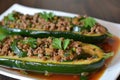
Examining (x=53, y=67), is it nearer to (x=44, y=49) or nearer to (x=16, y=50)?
(x=44, y=49)

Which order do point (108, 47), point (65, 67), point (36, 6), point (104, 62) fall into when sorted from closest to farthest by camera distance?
1. point (65, 67)
2. point (104, 62)
3. point (108, 47)
4. point (36, 6)

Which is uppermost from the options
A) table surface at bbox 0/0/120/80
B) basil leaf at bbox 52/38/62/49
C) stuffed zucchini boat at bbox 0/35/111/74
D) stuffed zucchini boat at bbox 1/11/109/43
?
table surface at bbox 0/0/120/80

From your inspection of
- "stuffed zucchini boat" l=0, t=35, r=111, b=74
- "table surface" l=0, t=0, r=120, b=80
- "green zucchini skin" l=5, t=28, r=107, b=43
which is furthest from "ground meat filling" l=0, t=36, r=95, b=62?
"table surface" l=0, t=0, r=120, b=80

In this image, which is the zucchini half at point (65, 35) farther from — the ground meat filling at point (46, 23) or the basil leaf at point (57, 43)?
the basil leaf at point (57, 43)

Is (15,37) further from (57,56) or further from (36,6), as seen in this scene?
(36,6)

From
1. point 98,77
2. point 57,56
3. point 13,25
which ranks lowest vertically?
point 98,77

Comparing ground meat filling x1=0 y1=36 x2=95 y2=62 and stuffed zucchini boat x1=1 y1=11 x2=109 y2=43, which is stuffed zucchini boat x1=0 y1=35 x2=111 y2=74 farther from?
stuffed zucchini boat x1=1 y1=11 x2=109 y2=43

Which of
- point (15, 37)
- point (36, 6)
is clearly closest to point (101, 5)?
point (36, 6)

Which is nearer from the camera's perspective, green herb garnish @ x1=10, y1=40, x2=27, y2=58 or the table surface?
green herb garnish @ x1=10, y1=40, x2=27, y2=58
